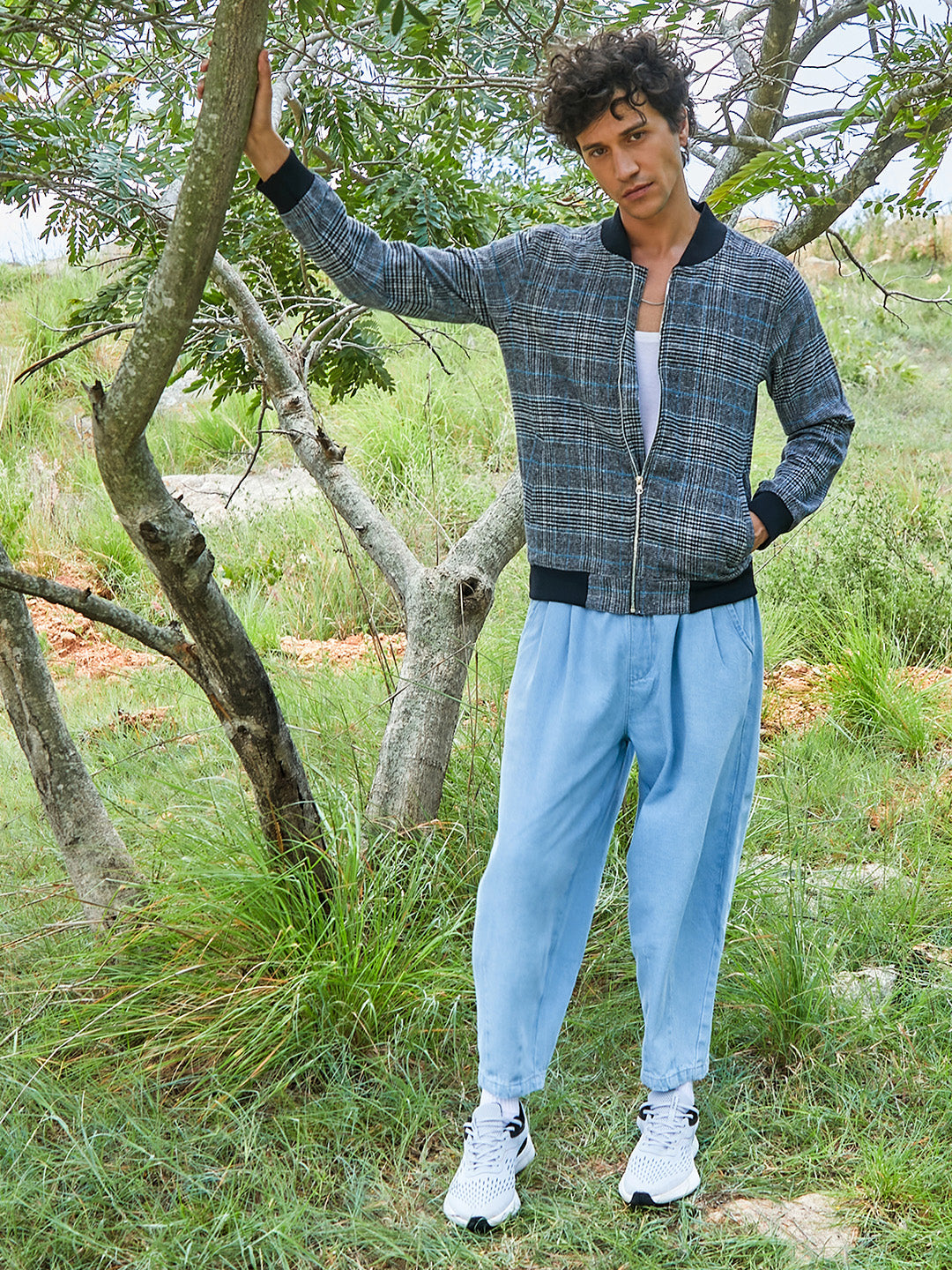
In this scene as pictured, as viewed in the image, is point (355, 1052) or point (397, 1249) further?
point (355, 1052)

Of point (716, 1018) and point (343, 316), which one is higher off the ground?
point (343, 316)

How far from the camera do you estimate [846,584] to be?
478 centimetres

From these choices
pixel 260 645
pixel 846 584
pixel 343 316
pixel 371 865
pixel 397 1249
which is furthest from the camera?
pixel 260 645

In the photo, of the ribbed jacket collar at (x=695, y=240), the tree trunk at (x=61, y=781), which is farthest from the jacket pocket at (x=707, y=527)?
the tree trunk at (x=61, y=781)

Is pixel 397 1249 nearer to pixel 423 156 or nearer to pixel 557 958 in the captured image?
pixel 557 958

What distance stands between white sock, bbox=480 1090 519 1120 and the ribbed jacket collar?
151 centimetres

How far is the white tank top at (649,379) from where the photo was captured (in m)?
1.93

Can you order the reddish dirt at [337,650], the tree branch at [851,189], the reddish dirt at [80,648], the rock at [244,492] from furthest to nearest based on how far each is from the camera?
the rock at [244,492] < the reddish dirt at [80,648] < the reddish dirt at [337,650] < the tree branch at [851,189]

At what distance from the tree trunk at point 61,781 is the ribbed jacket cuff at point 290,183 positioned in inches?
44.2

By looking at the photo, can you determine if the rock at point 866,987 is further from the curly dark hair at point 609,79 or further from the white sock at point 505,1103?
the curly dark hair at point 609,79

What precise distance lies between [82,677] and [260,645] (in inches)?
32.9

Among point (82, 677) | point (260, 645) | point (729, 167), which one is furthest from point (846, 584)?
point (82, 677)

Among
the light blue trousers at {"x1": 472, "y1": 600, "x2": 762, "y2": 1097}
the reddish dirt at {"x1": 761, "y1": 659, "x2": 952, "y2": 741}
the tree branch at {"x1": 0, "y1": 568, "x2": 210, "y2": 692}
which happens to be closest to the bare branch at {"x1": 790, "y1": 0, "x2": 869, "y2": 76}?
the light blue trousers at {"x1": 472, "y1": 600, "x2": 762, "y2": 1097}

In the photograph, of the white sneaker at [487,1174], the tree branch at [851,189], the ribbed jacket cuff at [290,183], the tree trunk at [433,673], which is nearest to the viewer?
the ribbed jacket cuff at [290,183]
